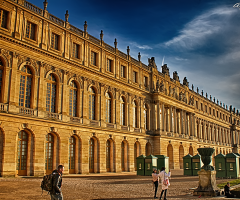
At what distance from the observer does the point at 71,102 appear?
29844 millimetres

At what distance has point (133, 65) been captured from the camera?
4150 centimetres

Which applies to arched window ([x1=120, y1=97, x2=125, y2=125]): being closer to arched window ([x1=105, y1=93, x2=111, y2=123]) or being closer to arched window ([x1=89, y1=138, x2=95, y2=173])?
arched window ([x1=105, y1=93, x2=111, y2=123])

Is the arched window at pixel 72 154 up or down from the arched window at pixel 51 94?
down

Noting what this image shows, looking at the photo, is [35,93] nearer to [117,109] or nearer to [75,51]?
[75,51]

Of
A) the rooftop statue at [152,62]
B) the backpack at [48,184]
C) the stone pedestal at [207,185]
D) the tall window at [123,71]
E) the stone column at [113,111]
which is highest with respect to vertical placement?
the rooftop statue at [152,62]

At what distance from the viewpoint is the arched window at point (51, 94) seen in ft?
89.5

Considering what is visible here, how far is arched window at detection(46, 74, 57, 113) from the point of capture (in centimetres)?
2727

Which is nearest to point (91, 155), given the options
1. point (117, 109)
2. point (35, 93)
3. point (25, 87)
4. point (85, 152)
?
point (85, 152)

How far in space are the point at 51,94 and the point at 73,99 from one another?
10.4ft

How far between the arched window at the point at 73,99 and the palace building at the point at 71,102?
0.35 feet

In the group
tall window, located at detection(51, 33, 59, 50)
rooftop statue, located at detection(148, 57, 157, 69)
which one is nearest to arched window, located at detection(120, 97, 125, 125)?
rooftop statue, located at detection(148, 57, 157, 69)

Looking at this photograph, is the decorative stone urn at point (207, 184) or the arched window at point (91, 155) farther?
the arched window at point (91, 155)

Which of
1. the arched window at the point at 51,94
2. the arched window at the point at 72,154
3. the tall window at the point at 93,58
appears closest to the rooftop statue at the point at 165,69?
the tall window at the point at 93,58

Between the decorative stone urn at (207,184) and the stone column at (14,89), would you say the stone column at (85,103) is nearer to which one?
the stone column at (14,89)
